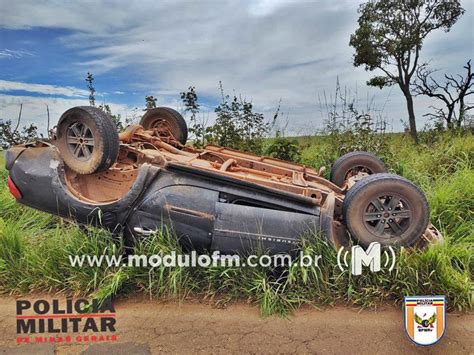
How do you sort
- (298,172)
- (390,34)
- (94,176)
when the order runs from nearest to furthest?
(94,176), (298,172), (390,34)

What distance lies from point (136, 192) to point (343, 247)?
70.7 inches

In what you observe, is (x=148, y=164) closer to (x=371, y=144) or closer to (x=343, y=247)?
(x=343, y=247)

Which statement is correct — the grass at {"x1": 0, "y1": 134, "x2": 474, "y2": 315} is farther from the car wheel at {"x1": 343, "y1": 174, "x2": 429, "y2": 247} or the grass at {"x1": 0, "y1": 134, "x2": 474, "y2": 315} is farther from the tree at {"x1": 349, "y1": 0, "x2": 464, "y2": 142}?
the tree at {"x1": 349, "y1": 0, "x2": 464, "y2": 142}

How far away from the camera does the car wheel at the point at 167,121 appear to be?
5.07 meters

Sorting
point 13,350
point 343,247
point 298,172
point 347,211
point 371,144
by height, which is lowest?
point 13,350

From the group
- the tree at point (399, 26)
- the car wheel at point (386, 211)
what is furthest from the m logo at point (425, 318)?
the tree at point (399, 26)

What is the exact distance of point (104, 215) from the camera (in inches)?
142

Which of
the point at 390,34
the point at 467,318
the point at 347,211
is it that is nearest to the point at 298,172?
the point at 347,211

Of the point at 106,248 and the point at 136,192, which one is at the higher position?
the point at 136,192

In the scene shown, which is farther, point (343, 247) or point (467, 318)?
point (343, 247)

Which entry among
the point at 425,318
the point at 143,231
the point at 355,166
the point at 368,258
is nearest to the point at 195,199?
the point at 143,231

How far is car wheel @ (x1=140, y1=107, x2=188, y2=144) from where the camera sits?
5.07 metres

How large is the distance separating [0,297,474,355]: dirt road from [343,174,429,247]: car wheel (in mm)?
591

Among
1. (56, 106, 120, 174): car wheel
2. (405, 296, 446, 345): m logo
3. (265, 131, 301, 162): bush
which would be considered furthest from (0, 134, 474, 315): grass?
(265, 131, 301, 162): bush
